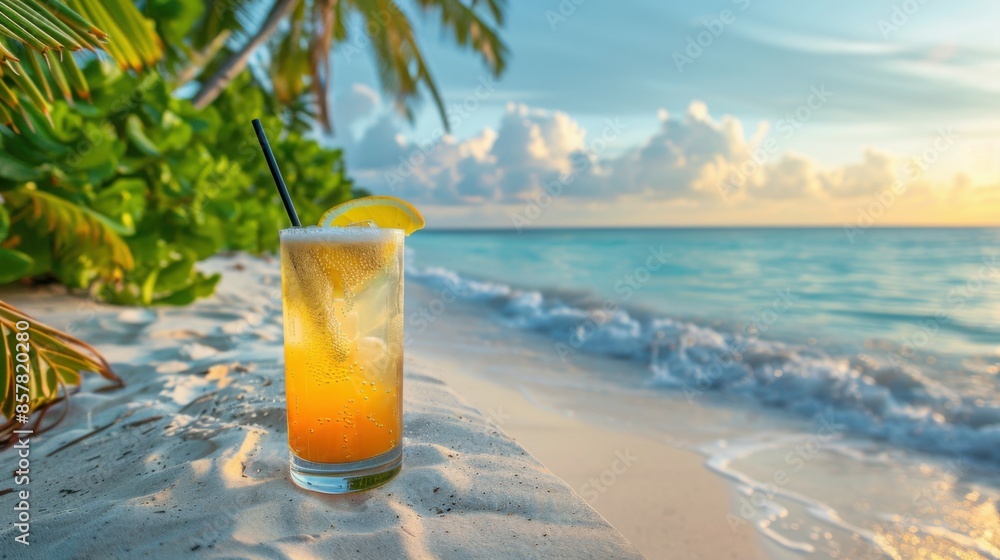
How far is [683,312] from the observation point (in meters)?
6.52

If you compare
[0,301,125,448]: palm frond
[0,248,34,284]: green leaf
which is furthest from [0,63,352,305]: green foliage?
[0,301,125,448]: palm frond

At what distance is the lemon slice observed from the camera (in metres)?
1.41

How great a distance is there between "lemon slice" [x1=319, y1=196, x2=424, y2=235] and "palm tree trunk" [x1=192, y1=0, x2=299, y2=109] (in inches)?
245

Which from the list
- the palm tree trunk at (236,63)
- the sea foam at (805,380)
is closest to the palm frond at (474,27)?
the palm tree trunk at (236,63)

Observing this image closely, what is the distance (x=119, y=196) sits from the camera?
2.96 m

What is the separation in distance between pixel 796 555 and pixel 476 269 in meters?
11.4

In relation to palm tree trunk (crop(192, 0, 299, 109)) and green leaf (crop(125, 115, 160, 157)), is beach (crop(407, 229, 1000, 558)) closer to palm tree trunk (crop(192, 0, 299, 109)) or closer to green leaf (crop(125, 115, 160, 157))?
green leaf (crop(125, 115, 160, 157))

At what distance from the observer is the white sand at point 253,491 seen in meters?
1.10

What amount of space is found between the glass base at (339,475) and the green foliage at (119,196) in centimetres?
141

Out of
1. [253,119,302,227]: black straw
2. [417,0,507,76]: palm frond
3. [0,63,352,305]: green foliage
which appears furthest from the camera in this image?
[417,0,507,76]: palm frond

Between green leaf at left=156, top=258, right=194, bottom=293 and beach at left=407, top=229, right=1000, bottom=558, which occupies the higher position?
green leaf at left=156, top=258, right=194, bottom=293

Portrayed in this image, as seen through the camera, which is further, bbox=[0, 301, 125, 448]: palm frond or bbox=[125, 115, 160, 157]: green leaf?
bbox=[125, 115, 160, 157]: green leaf

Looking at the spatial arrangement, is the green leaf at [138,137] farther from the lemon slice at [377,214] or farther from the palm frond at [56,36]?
the lemon slice at [377,214]

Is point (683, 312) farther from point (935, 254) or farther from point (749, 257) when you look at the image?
point (935, 254)
